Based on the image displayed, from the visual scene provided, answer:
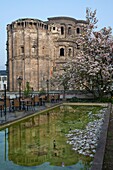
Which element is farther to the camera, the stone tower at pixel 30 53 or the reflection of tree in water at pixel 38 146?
the stone tower at pixel 30 53

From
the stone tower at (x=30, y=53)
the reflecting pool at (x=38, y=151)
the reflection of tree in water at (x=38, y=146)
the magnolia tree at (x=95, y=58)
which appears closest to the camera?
the reflecting pool at (x=38, y=151)

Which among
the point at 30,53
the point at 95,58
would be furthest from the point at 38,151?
the point at 30,53

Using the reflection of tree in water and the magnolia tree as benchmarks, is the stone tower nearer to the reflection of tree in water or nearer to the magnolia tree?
the magnolia tree

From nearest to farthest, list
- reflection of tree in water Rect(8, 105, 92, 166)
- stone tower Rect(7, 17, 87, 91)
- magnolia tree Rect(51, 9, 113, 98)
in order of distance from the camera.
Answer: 1. reflection of tree in water Rect(8, 105, 92, 166)
2. magnolia tree Rect(51, 9, 113, 98)
3. stone tower Rect(7, 17, 87, 91)

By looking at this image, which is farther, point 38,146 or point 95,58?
point 95,58

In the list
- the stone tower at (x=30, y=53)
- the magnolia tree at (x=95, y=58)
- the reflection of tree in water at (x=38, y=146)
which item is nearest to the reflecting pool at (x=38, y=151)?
the reflection of tree in water at (x=38, y=146)

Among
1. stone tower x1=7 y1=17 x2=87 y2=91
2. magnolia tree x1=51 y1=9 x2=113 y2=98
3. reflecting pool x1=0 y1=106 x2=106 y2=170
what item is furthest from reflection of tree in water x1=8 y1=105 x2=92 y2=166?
stone tower x1=7 y1=17 x2=87 y2=91

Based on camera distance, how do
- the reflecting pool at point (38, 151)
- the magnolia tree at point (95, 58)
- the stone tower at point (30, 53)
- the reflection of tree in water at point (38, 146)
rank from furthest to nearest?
1. the stone tower at point (30, 53)
2. the magnolia tree at point (95, 58)
3. the reflection of tree in water at point (38, 146)
4. the reflecting pool at point (38, 151)

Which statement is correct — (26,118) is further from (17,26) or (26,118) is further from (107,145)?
(17,26)

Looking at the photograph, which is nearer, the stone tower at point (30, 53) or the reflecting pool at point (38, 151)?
the reflecting pool at point (38, 151)

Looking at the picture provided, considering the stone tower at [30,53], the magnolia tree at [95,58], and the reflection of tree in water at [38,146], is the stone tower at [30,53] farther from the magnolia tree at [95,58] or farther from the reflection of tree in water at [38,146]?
the reflection of tree in water at [38,146]

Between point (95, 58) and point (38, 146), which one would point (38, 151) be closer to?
point (38, 146)

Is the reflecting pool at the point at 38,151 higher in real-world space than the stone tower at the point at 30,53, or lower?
lower

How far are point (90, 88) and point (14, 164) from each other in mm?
21497
